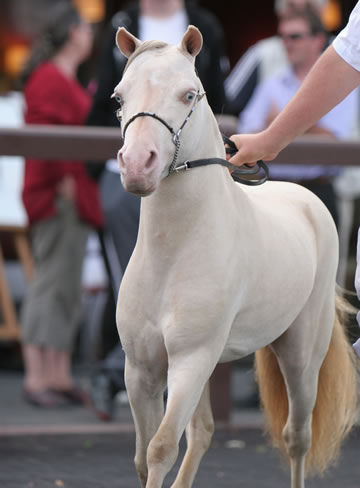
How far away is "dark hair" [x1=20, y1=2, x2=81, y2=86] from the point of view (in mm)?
5602

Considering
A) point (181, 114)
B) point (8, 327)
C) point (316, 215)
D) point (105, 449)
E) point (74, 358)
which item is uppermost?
point (181, 114)

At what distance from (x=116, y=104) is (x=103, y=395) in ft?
5.09

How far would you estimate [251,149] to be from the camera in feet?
9.26

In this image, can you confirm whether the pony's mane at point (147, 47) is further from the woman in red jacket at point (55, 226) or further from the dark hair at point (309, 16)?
the dark hair at point (309, 16)

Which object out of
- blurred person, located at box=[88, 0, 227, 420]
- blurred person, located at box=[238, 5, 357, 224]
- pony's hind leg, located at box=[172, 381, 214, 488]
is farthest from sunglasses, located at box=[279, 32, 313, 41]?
pony's hind leg, located at box=[172, 381, 214, 488]

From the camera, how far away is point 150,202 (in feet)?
8.43

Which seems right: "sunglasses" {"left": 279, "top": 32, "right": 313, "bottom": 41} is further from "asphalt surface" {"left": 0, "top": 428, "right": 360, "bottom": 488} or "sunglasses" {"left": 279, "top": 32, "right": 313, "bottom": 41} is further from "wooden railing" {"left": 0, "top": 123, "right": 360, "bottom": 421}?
"asphalt surface" {"left": 0, "top": 428, "right": 360, "bottom": 488}

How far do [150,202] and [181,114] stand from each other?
296mm

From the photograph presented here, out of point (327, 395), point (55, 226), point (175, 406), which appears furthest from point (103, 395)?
point (175, 406)

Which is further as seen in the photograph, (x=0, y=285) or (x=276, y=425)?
(x=0, y=285)

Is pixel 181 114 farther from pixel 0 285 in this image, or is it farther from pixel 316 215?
pixel 0 285

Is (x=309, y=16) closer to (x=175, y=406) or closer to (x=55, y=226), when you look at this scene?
(x=55, y=226)

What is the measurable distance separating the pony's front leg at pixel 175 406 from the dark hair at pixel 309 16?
3338 mm

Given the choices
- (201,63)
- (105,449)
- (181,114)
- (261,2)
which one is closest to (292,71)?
(201,63)
